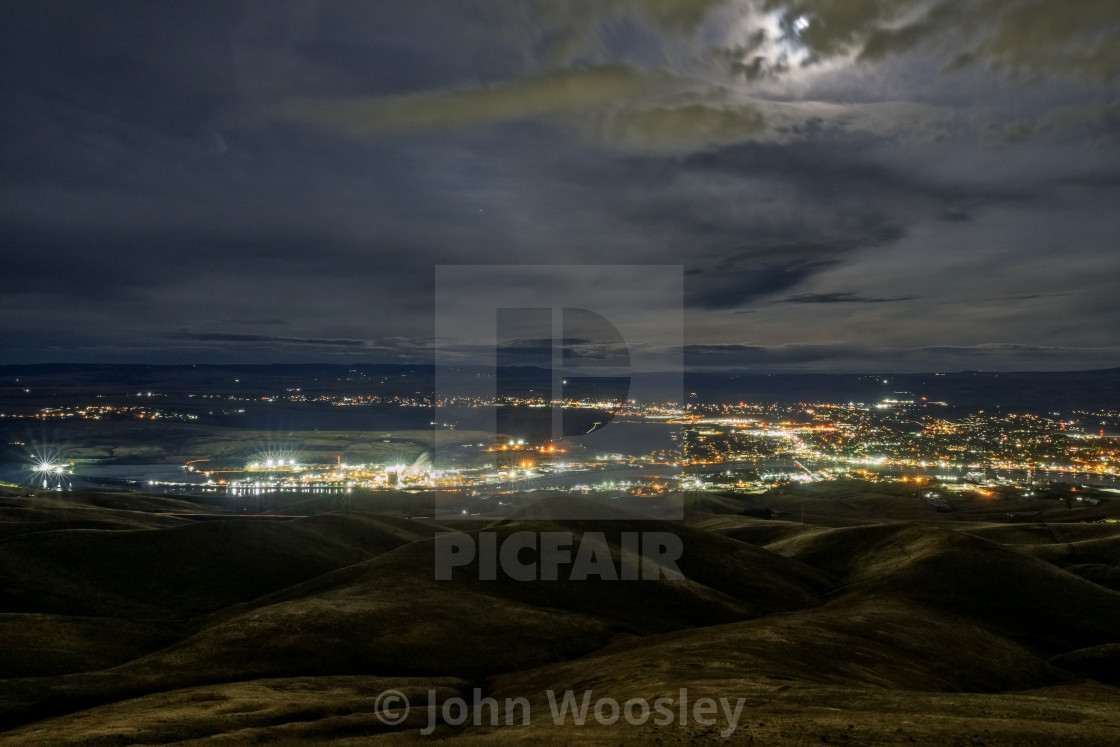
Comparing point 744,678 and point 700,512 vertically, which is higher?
point 744,678

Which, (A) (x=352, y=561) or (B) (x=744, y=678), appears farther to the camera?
(A) (x=352, y=561)

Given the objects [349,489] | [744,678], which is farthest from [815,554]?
[349,489]

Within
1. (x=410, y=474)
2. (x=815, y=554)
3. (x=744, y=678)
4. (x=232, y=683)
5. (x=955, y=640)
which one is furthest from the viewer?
(x=410, y=474)

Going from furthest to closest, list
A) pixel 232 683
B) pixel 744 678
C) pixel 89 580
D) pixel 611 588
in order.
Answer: pixel 611 588, pixel 89 580, pixel 232 683, pixel 744 678

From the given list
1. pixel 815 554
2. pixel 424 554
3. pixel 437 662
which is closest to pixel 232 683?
pixel 437 662

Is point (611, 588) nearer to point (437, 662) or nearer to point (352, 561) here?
point (437, 662)

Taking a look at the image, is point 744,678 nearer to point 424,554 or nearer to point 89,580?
point 424,554
